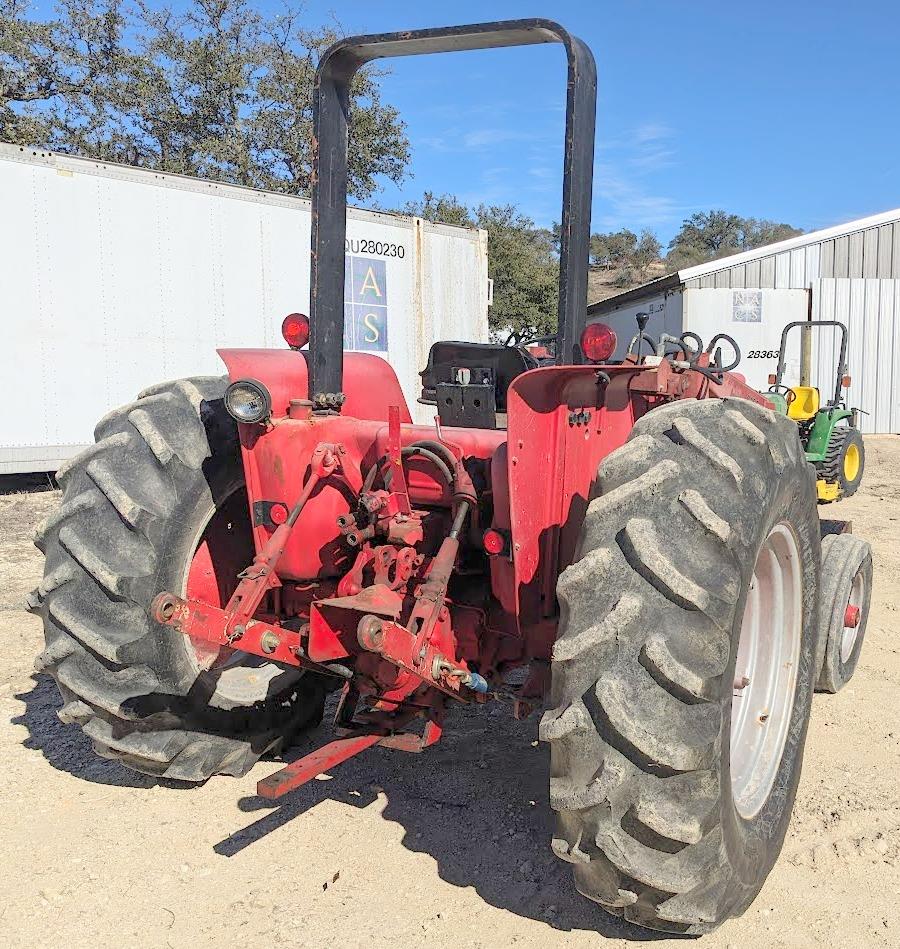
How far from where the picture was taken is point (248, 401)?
3.05 m

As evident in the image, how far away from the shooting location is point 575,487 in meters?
2.87

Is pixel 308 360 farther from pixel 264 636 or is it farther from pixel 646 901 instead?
pixel 646 901

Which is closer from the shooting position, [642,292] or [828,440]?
[828,440]

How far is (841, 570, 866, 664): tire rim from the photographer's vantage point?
4.79 metres

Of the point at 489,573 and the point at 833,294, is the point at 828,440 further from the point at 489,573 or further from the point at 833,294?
the point at 833,294

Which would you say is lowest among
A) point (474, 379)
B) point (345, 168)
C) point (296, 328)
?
point (474, 379)

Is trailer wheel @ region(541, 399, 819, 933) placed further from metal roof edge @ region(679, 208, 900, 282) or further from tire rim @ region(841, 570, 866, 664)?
metal roof edge @ region(679, 208, 900, 282)

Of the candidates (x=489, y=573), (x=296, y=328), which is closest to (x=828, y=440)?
(x=489, y=573)

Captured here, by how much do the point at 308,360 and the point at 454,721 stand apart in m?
1.94

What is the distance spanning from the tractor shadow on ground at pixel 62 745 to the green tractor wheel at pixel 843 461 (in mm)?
6868

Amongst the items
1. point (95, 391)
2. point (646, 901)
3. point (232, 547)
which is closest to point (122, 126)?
point (95, 391)

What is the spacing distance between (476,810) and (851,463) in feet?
23.1

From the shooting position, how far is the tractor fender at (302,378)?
10.8ft

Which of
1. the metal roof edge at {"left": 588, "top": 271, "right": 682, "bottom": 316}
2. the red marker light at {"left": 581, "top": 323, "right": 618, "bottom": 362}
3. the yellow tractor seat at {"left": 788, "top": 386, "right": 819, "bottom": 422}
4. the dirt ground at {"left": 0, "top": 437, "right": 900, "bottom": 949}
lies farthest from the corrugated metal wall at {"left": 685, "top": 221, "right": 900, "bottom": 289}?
the red marker light at {"left": 581, "top": 323, "right": 618, "bottom": 362}
